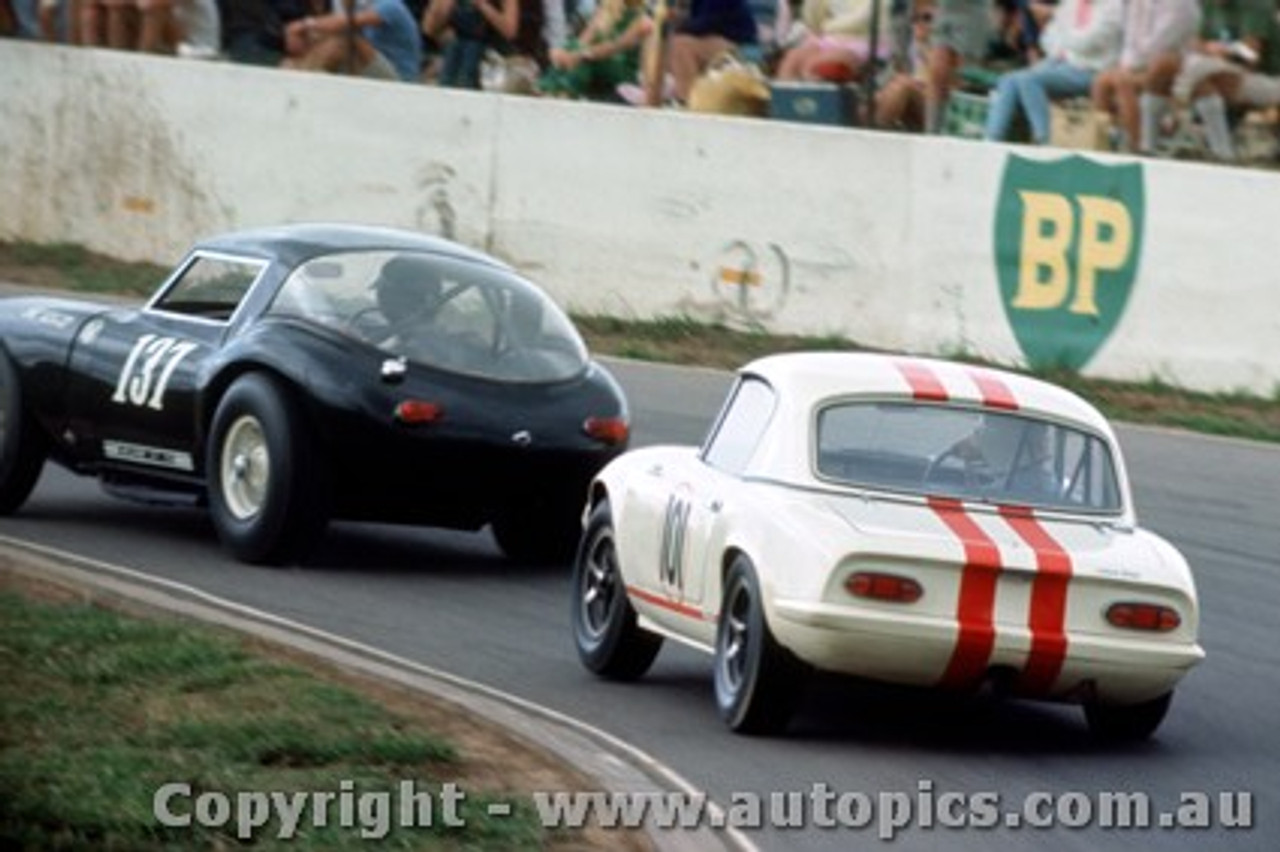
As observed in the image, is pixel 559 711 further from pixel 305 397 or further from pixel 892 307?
pixel 892 307

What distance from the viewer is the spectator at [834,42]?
862 inches

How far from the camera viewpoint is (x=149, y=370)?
14172mm

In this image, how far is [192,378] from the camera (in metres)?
13.9

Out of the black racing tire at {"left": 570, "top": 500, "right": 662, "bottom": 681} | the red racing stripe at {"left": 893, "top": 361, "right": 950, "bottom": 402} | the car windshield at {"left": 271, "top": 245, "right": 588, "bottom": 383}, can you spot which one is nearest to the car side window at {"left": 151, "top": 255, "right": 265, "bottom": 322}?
the car windshield at {"left": 271, "top": 245, "right": 588, "bottom": 383}

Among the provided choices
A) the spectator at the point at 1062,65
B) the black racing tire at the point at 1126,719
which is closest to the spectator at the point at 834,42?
the spectator at the point at 1062,65

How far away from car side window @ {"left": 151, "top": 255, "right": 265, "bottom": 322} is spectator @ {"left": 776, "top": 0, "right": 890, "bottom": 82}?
8.27 meters

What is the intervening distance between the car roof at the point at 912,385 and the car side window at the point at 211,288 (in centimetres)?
384

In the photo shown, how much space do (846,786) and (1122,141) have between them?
11.5 metres

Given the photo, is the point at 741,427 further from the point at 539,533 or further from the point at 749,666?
the point at 539,533

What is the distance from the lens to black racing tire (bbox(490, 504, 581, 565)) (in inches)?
553

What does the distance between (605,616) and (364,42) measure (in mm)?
14054

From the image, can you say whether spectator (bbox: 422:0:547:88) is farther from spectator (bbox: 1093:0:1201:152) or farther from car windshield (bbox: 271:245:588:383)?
car windshield (bbox: 271:245:588:383)

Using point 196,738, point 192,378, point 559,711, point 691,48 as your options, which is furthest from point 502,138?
point 196,738

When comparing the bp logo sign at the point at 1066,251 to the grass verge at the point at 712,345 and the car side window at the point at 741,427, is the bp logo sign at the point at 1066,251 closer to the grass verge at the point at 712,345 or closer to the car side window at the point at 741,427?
the grass verge at the point at 712,345
